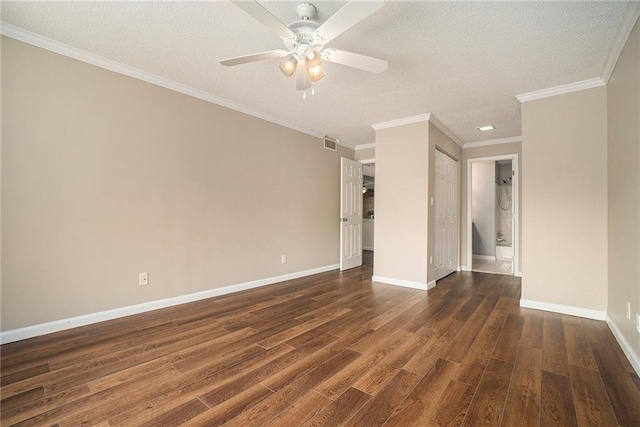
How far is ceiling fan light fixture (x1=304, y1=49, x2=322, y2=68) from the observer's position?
1.98m

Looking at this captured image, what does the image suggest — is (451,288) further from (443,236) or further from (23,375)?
(23,375)

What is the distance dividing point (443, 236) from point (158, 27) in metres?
4.55

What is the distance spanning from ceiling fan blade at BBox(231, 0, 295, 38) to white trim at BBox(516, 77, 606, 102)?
9.37 ft

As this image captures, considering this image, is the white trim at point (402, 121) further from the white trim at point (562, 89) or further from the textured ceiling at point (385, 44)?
the white trim at point (562, 89)

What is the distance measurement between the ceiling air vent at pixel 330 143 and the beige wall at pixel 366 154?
0.65 metres

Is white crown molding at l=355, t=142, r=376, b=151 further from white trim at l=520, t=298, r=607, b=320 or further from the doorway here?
white trim at l=520, t=298, r=607, b=320

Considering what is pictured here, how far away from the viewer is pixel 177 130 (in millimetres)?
3170

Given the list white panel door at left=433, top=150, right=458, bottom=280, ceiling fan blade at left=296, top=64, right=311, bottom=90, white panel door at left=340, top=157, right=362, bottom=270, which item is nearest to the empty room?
ceiling fan blade at left=296, top=64, right=311, bottom=90

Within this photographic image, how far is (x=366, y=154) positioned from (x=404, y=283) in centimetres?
277

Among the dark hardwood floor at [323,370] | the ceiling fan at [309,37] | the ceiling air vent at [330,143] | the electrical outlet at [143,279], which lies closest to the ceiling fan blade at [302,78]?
the ceiling fan at [309,37]

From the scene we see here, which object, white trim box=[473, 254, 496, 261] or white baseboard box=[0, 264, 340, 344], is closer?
white baseboard box=[0, 264, 340, 344]

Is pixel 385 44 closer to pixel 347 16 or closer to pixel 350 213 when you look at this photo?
pixel 347 16

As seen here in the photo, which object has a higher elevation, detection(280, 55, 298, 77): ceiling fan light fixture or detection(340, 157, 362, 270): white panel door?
detection(280, 55, 298, 77): ceiling fan light fixture

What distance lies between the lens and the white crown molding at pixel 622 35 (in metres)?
1.85
